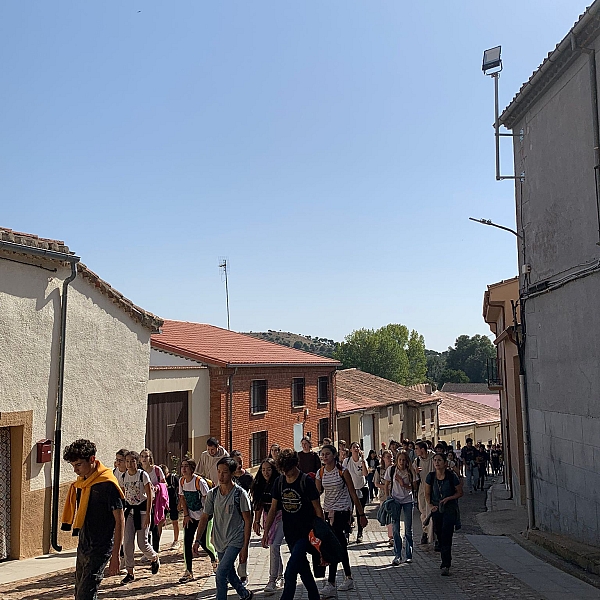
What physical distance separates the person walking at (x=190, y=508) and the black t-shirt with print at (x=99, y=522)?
2458mm

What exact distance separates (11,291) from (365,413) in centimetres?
2463

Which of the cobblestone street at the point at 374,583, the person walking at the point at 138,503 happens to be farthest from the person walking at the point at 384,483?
the person walking at the point at 138,503

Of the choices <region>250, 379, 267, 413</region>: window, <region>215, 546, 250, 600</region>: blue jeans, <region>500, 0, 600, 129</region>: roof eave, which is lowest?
<region>215, 546, 250, 600</region>: blue jeans

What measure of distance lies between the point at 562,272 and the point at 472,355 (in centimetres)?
9381

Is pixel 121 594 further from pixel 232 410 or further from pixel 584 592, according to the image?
pixel 232 410

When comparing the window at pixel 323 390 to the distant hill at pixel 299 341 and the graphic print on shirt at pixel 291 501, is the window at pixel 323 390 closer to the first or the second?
the graphic print on shirt at pixel 291 501

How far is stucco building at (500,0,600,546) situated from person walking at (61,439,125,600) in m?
6.12

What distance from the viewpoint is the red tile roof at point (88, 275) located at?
964 cm

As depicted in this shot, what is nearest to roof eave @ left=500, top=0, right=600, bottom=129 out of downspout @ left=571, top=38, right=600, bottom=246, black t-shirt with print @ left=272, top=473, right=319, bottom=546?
downspout @ left=571, top=38, right=600, bottom=246

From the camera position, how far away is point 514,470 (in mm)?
18000

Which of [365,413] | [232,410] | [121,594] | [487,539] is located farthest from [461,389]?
[121,594]

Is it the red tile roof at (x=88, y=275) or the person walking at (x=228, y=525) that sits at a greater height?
the red tile roof at (x=88, y=275)

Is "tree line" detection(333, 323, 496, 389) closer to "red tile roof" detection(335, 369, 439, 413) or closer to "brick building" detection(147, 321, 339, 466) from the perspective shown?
"red tile roof" detection(335, 369, 439, 413)

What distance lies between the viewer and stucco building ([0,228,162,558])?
31.5 feet
